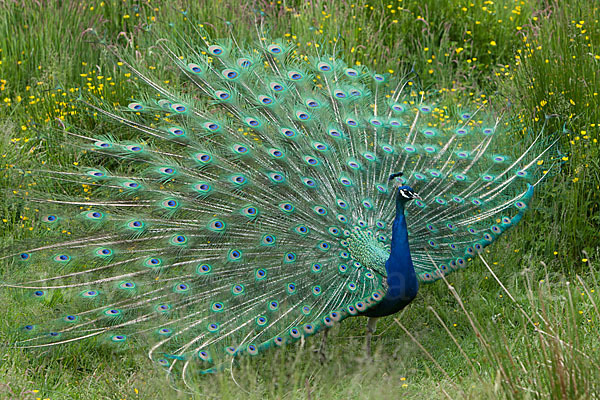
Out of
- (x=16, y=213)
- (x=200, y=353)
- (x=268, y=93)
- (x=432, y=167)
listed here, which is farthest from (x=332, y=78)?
(x=16, y=213)

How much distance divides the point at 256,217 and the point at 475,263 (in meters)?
1.68

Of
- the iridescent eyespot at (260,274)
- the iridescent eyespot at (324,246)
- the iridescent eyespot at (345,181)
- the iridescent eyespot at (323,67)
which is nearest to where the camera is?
the iridescent eyespot at (260,274)

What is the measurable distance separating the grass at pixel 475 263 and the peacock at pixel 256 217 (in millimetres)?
231

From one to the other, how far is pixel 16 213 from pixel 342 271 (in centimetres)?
274

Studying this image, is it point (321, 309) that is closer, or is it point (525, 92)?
point (321, 309)

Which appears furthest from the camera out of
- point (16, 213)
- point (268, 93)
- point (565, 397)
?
point (16, 213)

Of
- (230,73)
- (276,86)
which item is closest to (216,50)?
(230,73)

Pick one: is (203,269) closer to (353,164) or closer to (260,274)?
(260,274)

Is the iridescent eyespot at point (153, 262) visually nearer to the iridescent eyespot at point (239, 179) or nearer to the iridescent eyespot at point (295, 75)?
the iridescent eyespot at point (239, 179)

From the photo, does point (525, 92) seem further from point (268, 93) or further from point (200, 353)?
point (200, 353)

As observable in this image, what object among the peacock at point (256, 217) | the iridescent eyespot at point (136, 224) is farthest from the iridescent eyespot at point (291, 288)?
the iridescent eyespot at point (136, 224)

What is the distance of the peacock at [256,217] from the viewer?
4.62 metres

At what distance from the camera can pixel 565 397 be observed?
3184mm

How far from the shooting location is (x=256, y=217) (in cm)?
491
